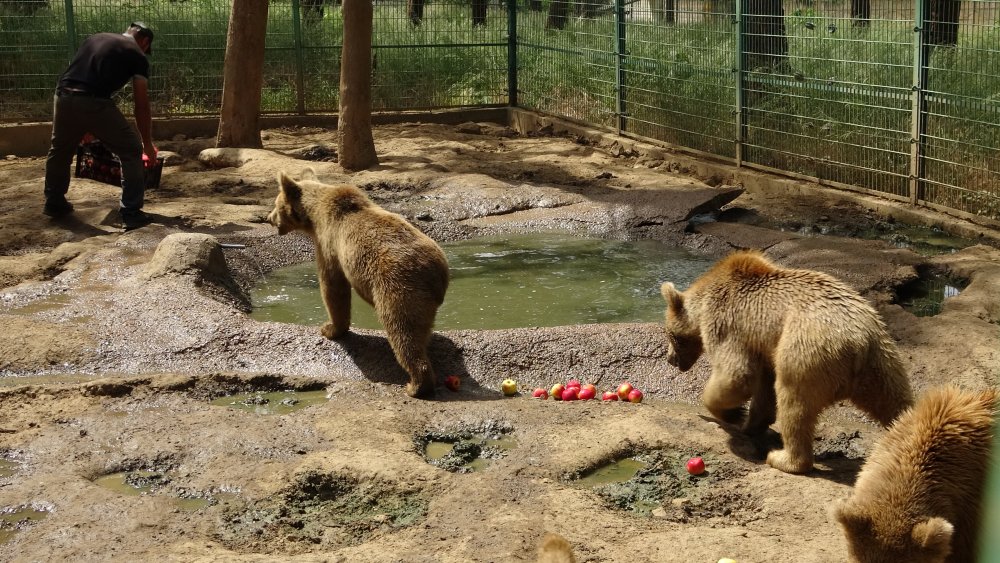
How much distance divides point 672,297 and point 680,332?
0.73 feet

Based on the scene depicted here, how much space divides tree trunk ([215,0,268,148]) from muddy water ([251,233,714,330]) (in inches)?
217

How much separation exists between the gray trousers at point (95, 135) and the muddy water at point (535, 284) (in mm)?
2277

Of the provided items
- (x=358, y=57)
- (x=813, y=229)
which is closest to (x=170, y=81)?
(x=358, y=57)

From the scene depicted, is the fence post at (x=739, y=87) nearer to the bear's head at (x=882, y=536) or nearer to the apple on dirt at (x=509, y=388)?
the apple on dirt at (x=509, y=388)

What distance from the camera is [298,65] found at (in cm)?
1825

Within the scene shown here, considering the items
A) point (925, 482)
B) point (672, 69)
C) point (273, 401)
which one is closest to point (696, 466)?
point (925, 482)

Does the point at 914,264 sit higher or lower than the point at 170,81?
lower

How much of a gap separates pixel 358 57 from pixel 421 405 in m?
8.16

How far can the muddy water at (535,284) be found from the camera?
8.80 metres

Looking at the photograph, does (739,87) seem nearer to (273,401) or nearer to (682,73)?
(682,73)

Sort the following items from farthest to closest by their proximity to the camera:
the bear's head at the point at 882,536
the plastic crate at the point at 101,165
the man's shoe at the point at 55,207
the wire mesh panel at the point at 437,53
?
the wire mesh panel at the point at 437,53 → the plastic crate at the point at 101,165 → the man's shoe at the point at 55,207 → the bear's head at the point at 882,536

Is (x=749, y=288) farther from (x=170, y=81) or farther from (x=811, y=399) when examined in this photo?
(x=170, y=81)

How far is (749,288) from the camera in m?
6.05

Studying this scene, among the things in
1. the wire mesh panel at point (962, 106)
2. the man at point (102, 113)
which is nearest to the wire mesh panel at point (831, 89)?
the wire mesh panel at point (962, 106)
